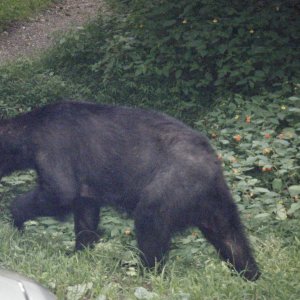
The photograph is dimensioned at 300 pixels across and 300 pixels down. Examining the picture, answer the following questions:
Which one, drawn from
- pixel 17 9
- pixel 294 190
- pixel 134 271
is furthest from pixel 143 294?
pixel 17 9

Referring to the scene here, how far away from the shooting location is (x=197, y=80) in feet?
35.1

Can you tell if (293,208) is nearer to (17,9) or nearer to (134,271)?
(134,271)

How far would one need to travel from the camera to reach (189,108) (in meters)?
10.3

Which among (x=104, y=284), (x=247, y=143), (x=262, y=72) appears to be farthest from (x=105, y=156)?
(x=262, y=72)

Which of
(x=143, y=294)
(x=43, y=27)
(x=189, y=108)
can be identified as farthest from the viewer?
(x=43, y=27)

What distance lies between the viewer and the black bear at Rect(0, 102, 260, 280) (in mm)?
6070

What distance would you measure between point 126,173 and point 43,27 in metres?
8.31

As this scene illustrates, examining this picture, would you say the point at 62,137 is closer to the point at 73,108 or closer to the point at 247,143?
the point at 73,108

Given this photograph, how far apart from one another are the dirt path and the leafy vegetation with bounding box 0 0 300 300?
1.07 m

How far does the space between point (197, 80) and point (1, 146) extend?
4332mm

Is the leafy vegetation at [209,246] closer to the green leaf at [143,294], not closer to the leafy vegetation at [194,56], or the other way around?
the green leaf at [143,294]

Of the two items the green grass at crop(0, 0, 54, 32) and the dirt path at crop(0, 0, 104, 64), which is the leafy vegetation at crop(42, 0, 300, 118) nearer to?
the dirt path at crop(0, 0, 104, 64)

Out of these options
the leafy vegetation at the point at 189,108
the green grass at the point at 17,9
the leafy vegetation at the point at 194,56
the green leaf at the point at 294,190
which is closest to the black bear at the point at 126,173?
the leafy vegetation at the point at 189,108

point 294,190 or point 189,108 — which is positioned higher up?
point 294,190
